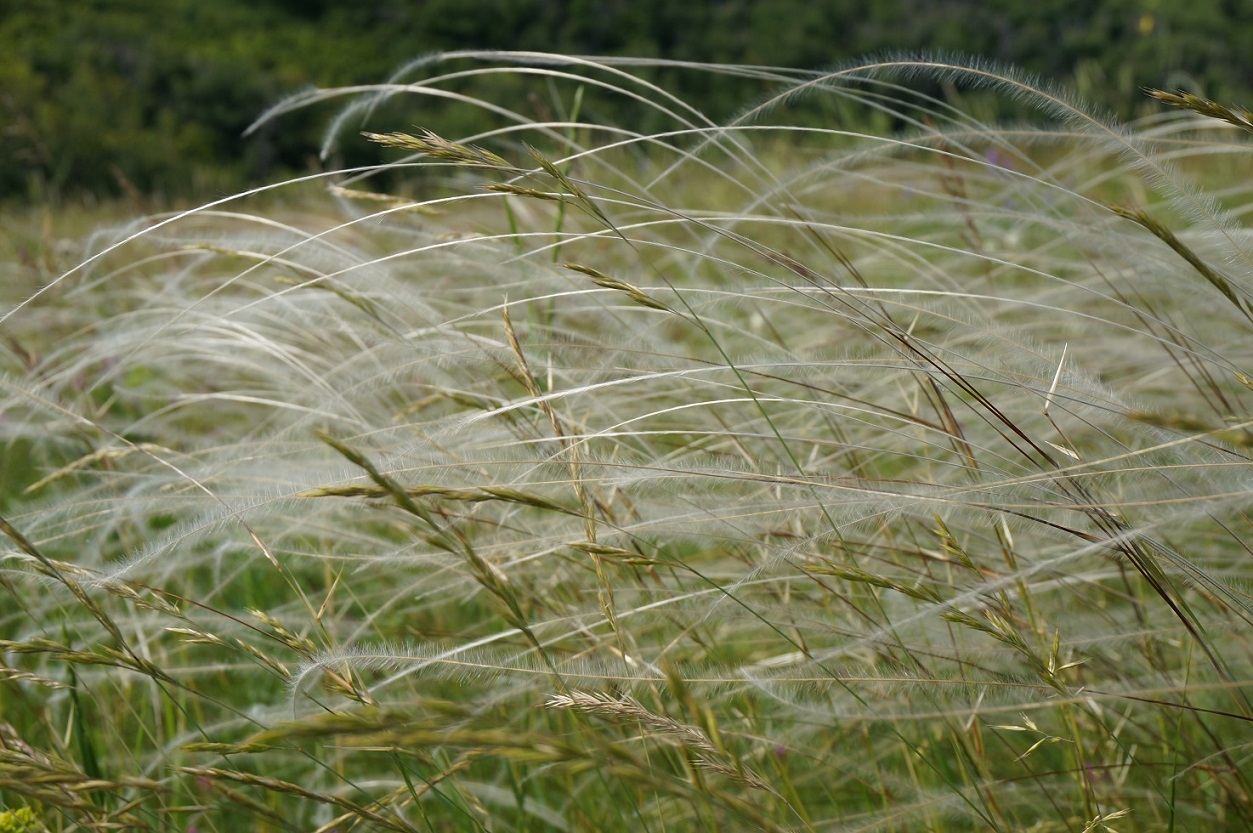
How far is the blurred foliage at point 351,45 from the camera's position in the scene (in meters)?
15.8

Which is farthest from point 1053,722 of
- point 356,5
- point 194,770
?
point 356,5

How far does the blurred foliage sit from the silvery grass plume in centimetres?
908

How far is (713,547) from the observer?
130cm

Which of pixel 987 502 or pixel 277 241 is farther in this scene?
pixel 277 241

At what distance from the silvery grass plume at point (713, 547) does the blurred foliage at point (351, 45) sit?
9.08 m

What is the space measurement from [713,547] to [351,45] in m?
29.8

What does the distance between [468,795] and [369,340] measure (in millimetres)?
946

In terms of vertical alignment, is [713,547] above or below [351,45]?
above

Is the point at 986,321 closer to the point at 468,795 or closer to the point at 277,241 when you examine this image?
the point at 468,795

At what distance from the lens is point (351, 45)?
90.0 feet

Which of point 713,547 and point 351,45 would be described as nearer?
point 713,547

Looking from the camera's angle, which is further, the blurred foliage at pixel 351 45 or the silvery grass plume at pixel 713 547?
the blurred foliage at pixel 351 45

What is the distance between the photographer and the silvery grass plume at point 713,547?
0.76 metres

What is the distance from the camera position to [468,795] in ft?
3.19
